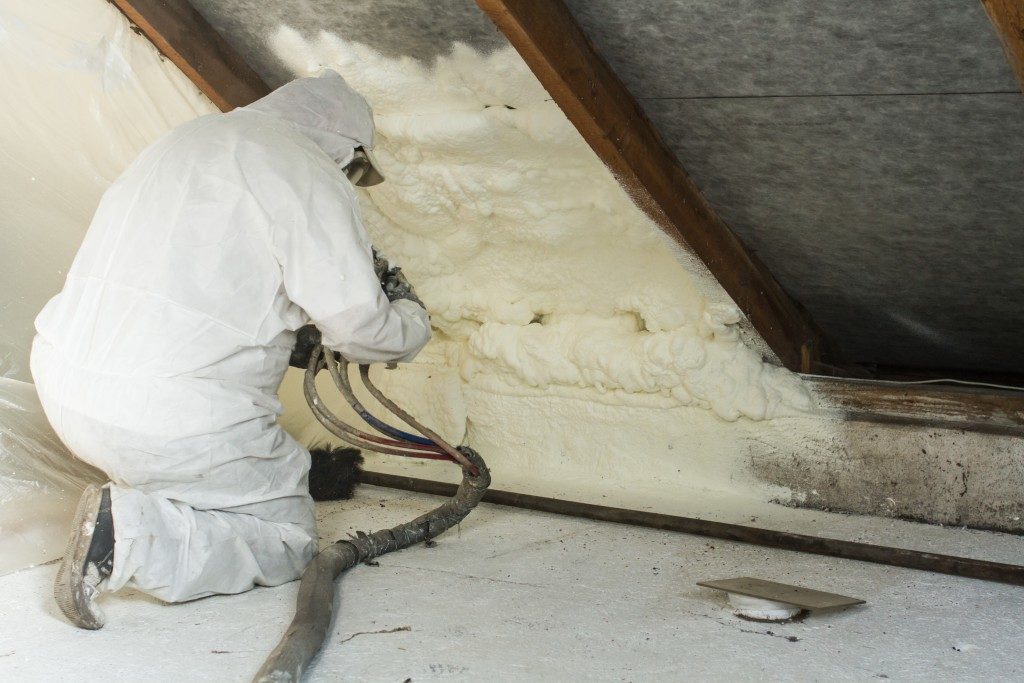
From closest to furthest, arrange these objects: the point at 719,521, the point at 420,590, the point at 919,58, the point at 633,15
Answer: the point at 919,58 → the point at 633,15 → the point at 420,590 → the point at 719,521

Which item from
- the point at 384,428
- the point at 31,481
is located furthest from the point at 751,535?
the point at 31,481

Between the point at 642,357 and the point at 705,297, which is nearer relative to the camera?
the point at 705,297

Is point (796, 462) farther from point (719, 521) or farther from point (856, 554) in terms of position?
point (856, 554)

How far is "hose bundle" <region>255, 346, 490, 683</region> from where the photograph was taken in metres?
1.70

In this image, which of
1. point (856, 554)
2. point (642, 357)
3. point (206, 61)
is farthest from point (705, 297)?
point (206, 61)

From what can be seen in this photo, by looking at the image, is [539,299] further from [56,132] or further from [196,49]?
[56,132]

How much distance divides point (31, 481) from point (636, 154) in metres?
1.54

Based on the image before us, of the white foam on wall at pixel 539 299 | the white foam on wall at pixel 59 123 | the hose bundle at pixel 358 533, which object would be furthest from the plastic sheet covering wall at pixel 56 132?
the hose bundle at pixel 358 533

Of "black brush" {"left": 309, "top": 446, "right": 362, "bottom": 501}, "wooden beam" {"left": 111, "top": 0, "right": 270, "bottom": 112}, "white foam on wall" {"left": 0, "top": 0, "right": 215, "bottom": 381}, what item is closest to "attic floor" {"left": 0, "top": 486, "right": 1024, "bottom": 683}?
"black brush" {"left": 309, "top": 446, "right": 362, "bottom": 501}

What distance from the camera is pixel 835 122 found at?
2010 millimetres

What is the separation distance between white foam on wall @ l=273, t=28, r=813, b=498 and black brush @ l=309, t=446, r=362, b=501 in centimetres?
38

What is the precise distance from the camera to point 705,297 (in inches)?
105

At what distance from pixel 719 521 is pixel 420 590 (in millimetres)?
910

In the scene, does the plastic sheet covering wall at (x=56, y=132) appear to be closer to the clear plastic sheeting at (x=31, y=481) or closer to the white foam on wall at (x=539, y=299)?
the clear plastic sheeting at (x=31, y=481)
